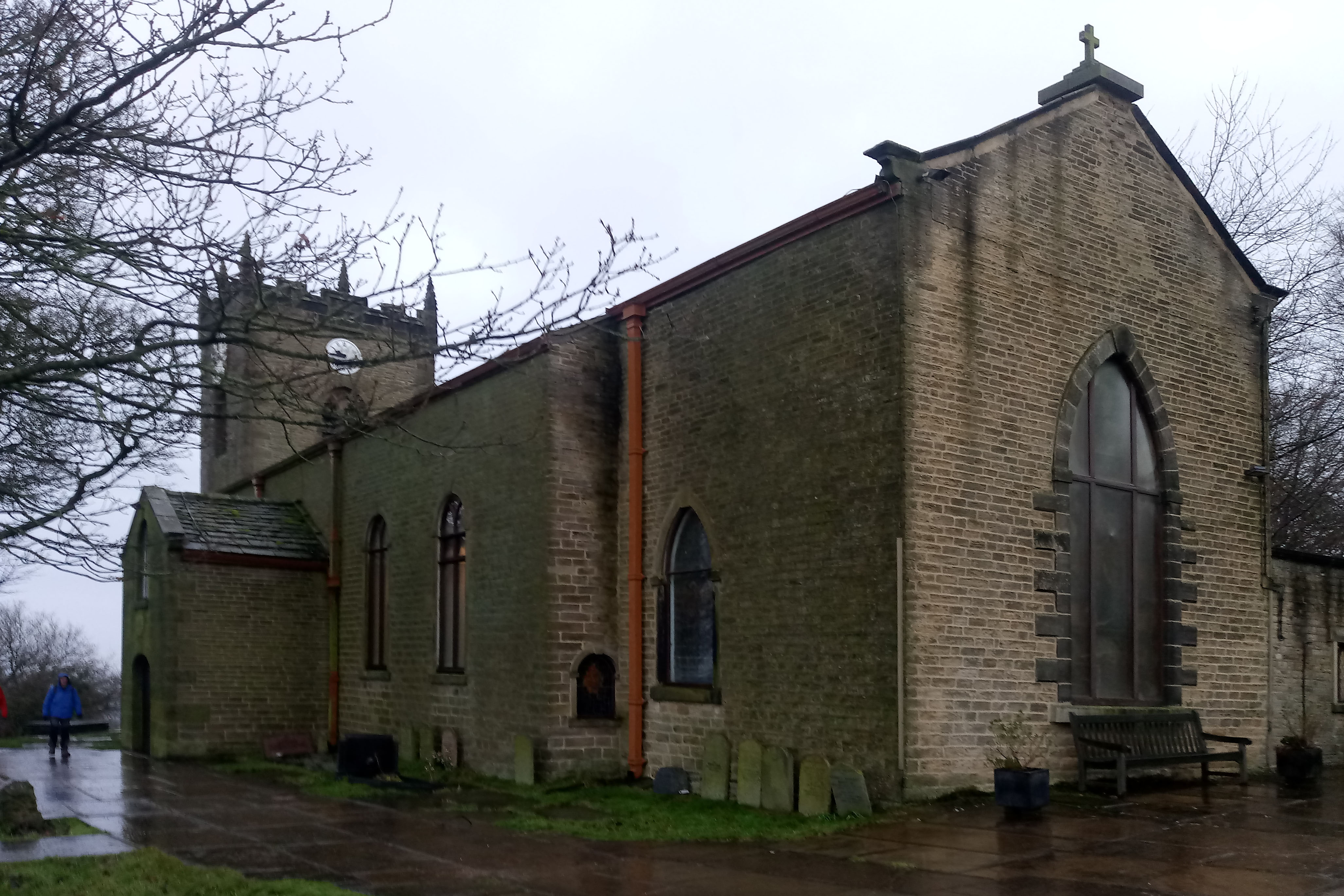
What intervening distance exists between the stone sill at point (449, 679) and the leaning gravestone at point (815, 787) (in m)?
6.72

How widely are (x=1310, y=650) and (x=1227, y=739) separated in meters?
4.09

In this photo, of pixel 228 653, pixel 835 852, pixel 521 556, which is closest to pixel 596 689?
pixel 521 556

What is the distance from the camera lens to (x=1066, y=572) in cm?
1360

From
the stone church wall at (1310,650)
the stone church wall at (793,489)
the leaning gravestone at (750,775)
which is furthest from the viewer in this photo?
the stone church wall at (1310,650)

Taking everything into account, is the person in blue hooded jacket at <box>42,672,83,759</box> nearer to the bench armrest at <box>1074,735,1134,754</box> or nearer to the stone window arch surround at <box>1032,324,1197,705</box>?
the stone window arch surround at <box>1032,324,1197,705</box>

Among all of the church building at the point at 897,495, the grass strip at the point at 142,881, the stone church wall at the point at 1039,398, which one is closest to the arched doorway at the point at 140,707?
the church building at the point at 897,495

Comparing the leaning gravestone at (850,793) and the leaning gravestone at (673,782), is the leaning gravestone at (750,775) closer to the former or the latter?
the leaning gravestone at (850,793)

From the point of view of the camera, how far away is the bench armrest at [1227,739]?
546 inches

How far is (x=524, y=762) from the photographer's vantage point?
15.9 metres

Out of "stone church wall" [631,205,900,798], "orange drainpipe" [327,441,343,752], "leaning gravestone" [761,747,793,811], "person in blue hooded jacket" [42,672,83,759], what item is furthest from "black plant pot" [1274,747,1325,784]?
"person in blue hooded jacket" [42,672,83,759]

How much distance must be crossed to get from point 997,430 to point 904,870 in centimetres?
530

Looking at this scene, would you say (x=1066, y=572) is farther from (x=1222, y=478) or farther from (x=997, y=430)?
(x=1222, y=478)

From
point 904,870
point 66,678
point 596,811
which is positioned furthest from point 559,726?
point 66,678

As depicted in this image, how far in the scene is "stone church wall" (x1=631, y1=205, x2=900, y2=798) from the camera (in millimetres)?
12586
